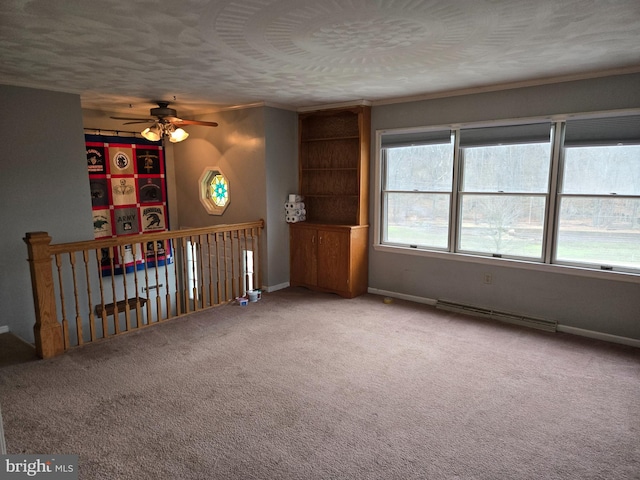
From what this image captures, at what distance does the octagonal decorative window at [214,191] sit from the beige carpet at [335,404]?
2.27m

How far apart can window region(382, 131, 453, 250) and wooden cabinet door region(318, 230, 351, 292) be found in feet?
1.86

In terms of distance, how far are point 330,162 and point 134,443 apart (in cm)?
402

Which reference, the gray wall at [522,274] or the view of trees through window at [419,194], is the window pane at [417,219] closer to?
the view of trees through window at [419,194]

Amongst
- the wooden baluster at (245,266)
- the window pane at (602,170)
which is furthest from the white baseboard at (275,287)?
the window pane at (602,170)

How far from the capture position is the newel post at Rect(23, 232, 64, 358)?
3.25m

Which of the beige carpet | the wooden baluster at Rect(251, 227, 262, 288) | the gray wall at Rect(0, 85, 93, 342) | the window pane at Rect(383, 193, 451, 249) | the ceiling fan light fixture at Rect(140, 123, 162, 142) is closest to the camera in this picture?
the beige carpet

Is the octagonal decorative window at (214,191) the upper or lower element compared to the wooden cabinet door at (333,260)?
upper

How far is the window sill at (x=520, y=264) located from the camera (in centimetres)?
369

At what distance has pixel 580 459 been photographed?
2.25 meters

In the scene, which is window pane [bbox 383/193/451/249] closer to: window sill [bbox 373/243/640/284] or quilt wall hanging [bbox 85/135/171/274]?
window sill [bbox 373/243/640/284]

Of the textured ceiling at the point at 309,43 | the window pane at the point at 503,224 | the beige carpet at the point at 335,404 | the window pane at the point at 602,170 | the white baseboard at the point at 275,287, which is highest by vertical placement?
the textured ceiling at the point at 309,43

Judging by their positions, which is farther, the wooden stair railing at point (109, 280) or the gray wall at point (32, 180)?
the gray wall at point (32, 180)

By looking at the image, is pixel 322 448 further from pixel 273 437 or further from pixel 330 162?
pixel 330 162

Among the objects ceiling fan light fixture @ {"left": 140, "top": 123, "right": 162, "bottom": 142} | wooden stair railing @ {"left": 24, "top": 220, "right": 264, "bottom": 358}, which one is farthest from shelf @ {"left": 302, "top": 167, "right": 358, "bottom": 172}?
ceiling fan light fixture @ {"left": 140, "top": 123, "right": 162, "bottom": 142}
